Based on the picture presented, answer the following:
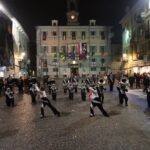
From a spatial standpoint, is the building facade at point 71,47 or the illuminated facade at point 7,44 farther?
the building facade at point 71,47

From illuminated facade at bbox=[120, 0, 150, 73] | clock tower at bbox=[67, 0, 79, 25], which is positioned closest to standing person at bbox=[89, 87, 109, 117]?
illuminated facade at bbox=[120, 0, 150, 73]

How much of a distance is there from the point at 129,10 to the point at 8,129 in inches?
2083

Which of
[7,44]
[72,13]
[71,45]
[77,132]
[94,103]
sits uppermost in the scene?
[72,13]

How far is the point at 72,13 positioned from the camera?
89.4 meters

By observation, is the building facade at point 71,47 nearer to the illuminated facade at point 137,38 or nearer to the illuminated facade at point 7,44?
the illuminated facade at point 7,44

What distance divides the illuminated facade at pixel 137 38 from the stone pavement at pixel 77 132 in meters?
35.6

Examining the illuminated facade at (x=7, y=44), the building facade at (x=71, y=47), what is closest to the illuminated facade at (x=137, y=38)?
A: the building facade at (x=71, y=47)

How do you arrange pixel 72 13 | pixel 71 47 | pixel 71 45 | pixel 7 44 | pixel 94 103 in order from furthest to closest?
pixel 72 13 → pixel 71 45 → pixel 71 47 → pixel 7 44 → pixel 94 103

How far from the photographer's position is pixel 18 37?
249ft

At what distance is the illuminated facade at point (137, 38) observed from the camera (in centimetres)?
5225

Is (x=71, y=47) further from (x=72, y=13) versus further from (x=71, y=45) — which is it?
(x=72, y=13)

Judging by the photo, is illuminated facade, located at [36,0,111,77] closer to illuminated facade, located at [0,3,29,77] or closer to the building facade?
the building facade

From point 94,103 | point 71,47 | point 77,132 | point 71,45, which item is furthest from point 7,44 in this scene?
point 77,132

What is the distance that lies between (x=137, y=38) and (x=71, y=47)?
29955mm
